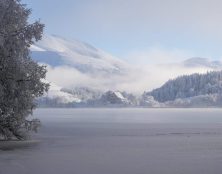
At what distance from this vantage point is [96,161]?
3750 centimetres

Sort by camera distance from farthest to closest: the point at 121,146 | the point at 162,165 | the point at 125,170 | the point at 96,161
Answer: the point at 121,146 < the point at 96,161 < the point at 162,165 < the point at 125,170

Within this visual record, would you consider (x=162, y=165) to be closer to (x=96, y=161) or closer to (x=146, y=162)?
(x=146, y=162)

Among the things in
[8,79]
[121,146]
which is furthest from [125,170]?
[8,79]

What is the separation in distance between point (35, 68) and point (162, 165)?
20.7m

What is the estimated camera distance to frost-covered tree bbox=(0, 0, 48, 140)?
4975 centimetres

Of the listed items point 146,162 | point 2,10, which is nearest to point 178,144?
point 146,162

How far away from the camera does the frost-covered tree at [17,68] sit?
1959 inches

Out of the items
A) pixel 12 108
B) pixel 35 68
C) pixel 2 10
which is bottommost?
pixel 12 108

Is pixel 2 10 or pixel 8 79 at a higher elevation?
pixel 2 10

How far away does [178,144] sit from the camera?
1997 inches

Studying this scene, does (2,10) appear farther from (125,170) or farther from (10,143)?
(125,170)

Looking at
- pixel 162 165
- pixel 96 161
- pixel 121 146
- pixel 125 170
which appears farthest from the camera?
pixel 121 146

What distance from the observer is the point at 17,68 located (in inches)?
1954

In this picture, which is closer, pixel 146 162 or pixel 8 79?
pixel 146 162
